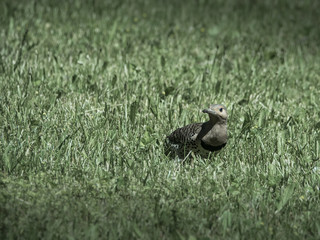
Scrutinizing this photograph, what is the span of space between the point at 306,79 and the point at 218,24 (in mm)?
2255

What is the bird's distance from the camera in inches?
187

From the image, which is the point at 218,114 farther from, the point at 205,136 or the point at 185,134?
the point at 185,134

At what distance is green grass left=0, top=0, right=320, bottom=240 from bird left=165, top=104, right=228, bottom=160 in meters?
0.14

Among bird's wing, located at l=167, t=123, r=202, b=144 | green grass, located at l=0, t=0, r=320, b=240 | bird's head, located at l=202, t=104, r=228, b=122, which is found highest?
bird's head, located at l=202, t=104, r=228, b=122

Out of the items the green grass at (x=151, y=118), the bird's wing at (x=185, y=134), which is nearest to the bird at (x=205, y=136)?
the bird's wing at (x=185, y=134)

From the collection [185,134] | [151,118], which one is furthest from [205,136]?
[151,118]

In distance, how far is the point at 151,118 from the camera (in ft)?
18.8

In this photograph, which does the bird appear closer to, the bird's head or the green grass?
the bird's head

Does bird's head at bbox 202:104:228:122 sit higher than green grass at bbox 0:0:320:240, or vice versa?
bird's head at bbox 202:104:228:122

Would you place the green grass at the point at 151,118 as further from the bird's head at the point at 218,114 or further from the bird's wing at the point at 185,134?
the bird's head at the point at 218,114

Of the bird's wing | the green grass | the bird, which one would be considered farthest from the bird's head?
the green grass

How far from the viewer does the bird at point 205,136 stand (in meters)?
4.76

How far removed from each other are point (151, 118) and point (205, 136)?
3.58 ft

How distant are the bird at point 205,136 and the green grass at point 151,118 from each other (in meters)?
0.14
